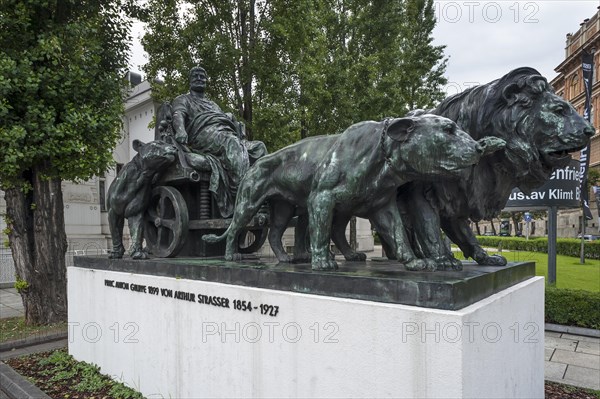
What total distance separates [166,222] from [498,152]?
13.5 feet

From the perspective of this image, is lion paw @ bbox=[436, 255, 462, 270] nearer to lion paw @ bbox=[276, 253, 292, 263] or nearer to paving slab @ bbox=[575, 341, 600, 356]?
lion paw @ bbox=[276, 253, 292, 263]

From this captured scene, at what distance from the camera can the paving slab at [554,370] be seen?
547 centimetres

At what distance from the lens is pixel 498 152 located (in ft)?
11.1

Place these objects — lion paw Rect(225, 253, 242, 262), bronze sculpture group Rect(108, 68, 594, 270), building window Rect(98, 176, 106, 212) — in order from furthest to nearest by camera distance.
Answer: building window Rect(98, 176, 106, 212)
lion paw Rect(225, 253, 242, 262)
bronze sculpture group Rect(108, 68, 594, 270)

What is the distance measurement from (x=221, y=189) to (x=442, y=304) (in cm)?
365

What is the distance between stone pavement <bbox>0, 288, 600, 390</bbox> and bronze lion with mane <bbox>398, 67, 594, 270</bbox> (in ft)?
9.29

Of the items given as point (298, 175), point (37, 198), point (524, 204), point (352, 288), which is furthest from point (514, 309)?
point (37, 198)

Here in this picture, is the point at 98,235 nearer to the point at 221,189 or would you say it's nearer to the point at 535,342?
the point at 221,189

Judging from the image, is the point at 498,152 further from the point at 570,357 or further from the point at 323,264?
the point at 570,357

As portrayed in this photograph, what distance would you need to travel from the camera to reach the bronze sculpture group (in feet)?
10.1

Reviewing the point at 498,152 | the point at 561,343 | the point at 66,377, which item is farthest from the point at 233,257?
the point at 561,343

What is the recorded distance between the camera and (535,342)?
3854mm

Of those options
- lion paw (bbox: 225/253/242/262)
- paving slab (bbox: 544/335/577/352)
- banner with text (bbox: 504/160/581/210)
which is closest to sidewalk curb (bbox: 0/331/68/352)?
lion paw (bbox: 225/253/242/262)

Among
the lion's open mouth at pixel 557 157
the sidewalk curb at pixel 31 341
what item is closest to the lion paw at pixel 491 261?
the lion's open mouth at pixel 557 157
